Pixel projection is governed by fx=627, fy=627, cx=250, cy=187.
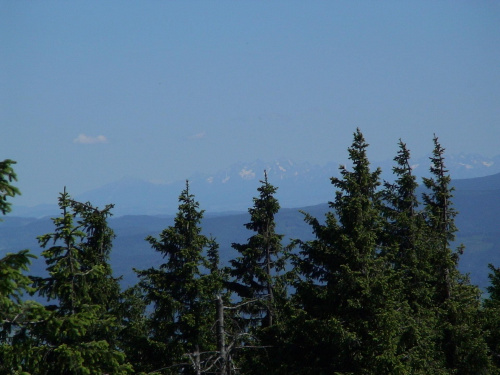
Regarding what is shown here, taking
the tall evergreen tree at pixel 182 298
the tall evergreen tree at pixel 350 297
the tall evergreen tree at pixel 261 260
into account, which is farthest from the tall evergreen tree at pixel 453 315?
the tall evergreen tree at pixel 182 298

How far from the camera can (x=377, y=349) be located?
16.7 meters

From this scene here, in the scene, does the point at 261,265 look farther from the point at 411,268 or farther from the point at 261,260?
the point at 411,268

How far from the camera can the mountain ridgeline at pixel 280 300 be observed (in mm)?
12594

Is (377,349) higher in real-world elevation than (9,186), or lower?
lower

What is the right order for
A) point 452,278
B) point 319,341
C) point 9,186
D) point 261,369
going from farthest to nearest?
point 452,278, point 261,369, point 319,341, point 9,186

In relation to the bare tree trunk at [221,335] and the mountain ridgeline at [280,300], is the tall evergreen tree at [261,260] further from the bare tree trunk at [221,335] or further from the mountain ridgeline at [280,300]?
the bare tree trunk at [221,335]

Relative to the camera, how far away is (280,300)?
20703mm

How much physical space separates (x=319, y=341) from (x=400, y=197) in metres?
10.9

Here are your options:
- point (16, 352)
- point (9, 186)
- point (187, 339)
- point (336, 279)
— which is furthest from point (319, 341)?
point (9, 186)

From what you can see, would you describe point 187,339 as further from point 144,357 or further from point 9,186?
point 9,186

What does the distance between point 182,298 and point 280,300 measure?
4010mm

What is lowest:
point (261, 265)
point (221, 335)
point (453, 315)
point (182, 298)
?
point (453, 315)

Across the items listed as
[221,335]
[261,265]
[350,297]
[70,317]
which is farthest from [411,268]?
[70,317]

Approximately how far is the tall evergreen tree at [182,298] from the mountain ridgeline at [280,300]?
0.05 meters
